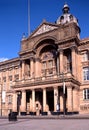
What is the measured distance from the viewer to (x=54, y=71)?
2042 inches

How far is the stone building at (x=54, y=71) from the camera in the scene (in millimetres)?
44438

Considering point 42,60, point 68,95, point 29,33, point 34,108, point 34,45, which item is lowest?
point 34,108

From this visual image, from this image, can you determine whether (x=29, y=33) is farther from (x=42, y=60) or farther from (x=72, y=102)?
A: (x=72, y=102)

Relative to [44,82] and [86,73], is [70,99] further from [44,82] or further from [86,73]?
[86,73]

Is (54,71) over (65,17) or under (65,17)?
under

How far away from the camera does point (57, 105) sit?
4131cm

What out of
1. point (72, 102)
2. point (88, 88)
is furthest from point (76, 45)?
point (72, 102)

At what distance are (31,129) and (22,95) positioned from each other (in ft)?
100.0

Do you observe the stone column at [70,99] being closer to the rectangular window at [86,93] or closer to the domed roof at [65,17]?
the rectangular window at [86,93]

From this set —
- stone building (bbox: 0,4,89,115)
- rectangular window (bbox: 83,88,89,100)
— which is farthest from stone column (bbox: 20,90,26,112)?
rectangular window (bbox: 83,88,89,100)

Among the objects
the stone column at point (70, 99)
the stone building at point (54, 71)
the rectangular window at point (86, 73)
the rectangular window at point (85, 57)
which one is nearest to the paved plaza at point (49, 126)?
the stone building at point (54, 71)

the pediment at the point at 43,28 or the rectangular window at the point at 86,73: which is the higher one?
the pediment at the point at 43,28

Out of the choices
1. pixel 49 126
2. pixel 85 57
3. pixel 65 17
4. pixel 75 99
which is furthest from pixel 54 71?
pixel 49 126

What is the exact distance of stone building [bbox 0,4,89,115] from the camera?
146 feet
